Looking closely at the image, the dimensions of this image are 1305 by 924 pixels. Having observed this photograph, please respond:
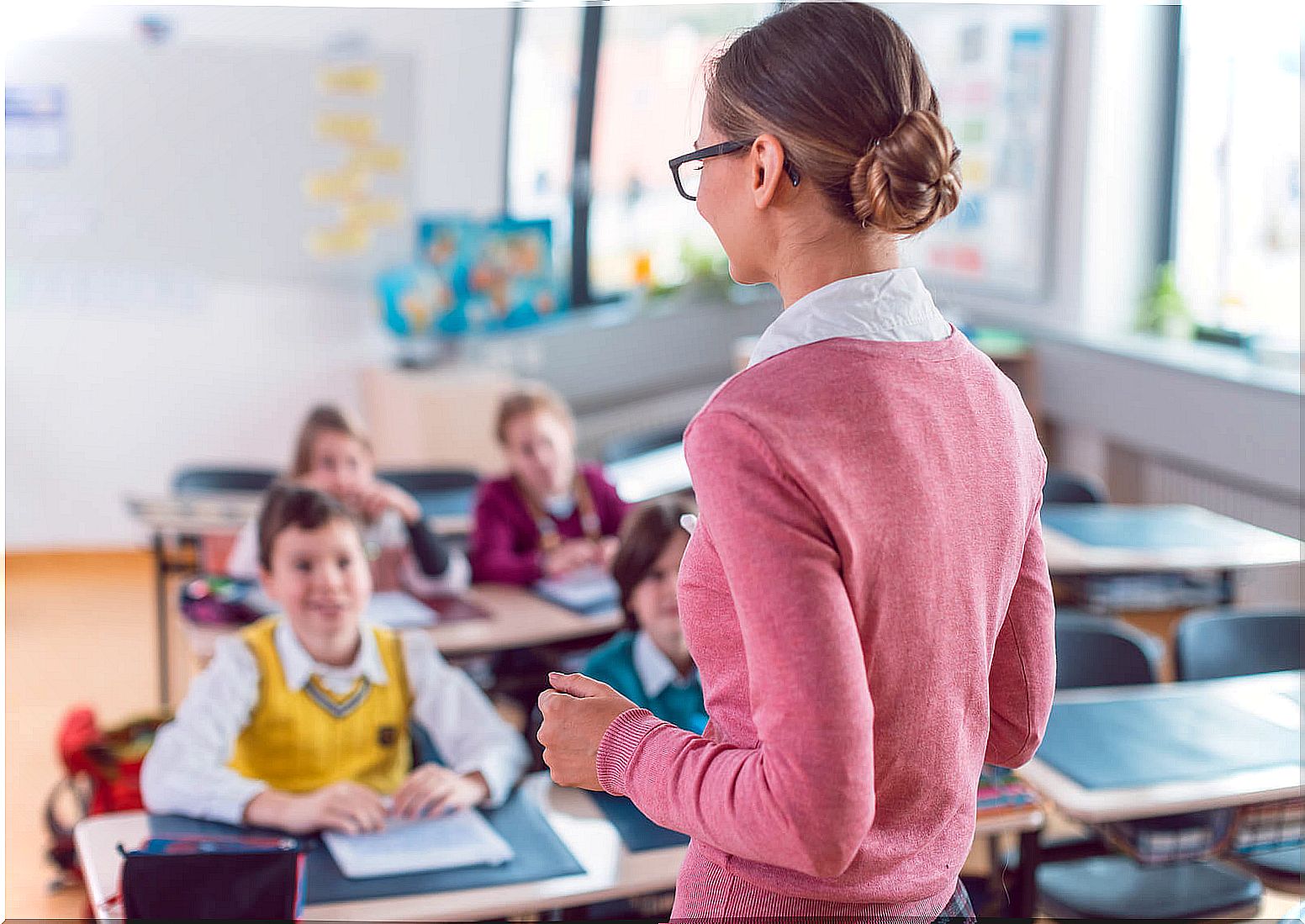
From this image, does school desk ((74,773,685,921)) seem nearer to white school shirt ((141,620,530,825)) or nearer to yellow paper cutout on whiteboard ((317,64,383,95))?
white school shirt ((141,620,530,825))

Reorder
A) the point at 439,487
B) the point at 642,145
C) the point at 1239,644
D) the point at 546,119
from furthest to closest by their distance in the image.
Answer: the point at 642,145, the point at 546,119, the point at 439,487, the point at 1239,644

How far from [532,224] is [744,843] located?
16.3ft

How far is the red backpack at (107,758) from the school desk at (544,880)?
0.62m

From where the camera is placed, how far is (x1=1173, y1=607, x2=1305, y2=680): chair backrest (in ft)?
8.86

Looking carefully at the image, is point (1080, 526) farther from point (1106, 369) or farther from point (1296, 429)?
point (1106, 369)

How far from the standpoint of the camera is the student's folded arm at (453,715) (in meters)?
2.11

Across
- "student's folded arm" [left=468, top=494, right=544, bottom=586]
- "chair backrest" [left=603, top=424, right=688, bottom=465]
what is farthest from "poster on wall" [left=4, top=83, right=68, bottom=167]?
"student's folded arm" [left=468, top=494, right=544, bottom=586]

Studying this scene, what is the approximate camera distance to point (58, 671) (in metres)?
4.50

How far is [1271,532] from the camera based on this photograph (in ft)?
12.4

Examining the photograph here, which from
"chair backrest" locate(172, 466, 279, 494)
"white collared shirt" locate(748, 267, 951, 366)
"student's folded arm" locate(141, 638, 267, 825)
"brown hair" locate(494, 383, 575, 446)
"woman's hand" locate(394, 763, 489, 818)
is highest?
"white collared shirt" locate(748, 267, 951, 366)

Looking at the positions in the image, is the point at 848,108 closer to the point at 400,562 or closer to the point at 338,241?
the point at 400,562

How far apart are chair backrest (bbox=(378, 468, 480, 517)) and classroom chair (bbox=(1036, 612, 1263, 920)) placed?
6.03 feet

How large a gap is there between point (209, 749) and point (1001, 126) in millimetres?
4412

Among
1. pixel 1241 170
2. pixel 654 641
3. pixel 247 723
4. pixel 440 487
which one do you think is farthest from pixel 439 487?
pixel 1241 170
